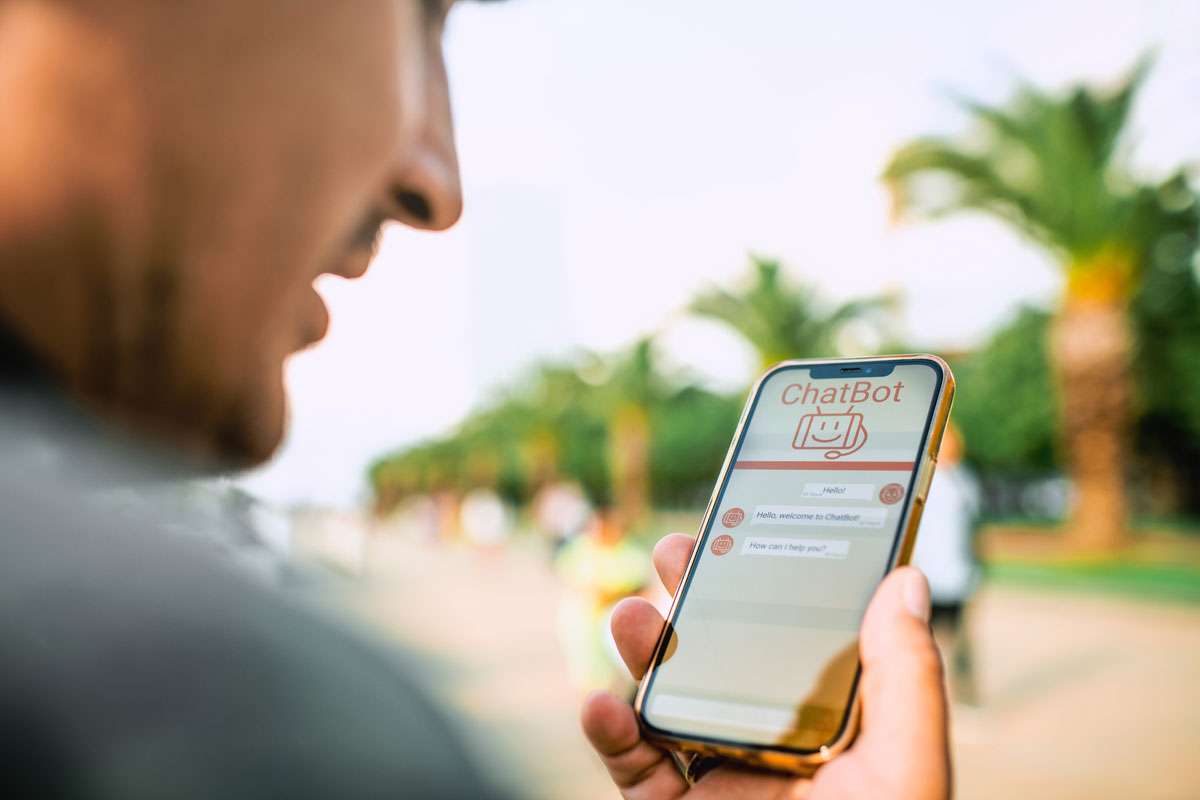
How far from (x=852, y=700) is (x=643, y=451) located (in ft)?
118

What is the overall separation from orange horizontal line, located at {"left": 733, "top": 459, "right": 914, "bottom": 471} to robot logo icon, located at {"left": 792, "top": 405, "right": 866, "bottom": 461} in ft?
0.07

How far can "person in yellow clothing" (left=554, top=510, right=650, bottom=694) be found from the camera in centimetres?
706

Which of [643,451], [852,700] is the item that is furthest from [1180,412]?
[852,700]

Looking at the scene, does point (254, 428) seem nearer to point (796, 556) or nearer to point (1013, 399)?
point (796, 556)

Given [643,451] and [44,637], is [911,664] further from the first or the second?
[643,451]

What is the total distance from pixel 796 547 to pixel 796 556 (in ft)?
0.07

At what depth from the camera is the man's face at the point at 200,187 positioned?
0.74 metres

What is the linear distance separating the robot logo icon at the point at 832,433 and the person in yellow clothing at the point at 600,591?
4876 mm

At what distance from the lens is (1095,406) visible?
16828 mm

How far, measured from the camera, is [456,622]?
1259 cm

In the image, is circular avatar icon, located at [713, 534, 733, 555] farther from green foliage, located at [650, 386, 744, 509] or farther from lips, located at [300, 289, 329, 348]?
green foliage, located at [650, 386, 744, 509]

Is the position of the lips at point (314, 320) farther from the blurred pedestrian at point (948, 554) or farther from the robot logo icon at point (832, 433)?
the blurred pedestrian at point (948, 554)

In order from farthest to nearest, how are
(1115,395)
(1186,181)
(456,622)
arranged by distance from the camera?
(1115,395), (1186,181), (456,622)

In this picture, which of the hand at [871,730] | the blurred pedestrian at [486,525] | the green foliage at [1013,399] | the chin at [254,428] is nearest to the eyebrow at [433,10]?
the chin at [254,428]
